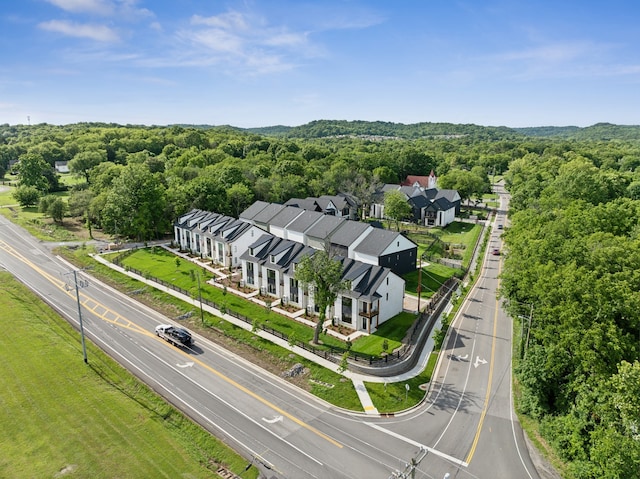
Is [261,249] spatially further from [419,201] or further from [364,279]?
[419,201]

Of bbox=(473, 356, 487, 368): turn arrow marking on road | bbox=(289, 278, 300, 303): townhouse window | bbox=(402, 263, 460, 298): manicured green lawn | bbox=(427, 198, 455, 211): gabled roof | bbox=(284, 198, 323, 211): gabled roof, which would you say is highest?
bbox=(284, 198, 323, 211): gabled roof

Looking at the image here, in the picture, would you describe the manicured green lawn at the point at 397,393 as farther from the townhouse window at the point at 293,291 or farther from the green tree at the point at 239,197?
the green tree at the point at 239,197

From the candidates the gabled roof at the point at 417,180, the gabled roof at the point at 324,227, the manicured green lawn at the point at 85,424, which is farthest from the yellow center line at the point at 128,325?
the gabled roof at the point at 417,180

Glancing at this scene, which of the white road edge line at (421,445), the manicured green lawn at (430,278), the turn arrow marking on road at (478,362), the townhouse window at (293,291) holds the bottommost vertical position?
the white road edge line at (421,445)

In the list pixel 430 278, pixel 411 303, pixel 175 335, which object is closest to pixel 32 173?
pixel 175 335

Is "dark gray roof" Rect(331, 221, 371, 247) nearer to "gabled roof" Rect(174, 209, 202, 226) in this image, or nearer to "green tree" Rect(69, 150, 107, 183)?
"gabled roof" Rect(174, 209, 202, 226)

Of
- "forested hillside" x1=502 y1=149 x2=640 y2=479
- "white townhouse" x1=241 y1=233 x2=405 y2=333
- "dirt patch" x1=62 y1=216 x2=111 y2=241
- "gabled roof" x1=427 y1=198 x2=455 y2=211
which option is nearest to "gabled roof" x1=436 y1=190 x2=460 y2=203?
"gabled roof" x1=427 y1=198 x2=455 y2=211
